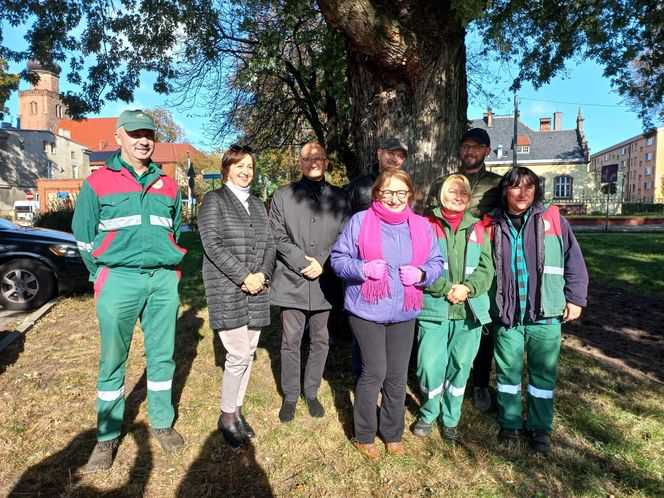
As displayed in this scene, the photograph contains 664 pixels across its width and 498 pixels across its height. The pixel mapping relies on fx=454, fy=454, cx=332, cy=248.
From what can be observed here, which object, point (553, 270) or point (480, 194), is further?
point (480, 194)

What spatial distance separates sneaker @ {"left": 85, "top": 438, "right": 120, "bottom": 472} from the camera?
295 centimetres

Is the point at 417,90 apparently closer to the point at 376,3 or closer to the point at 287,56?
the point at 376,3

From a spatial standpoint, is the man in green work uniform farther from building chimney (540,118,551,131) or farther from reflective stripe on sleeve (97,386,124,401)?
building chimney (540,118,551,131)

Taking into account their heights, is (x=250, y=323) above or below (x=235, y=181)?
below

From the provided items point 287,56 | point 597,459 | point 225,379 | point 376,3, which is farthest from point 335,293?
point 287,56

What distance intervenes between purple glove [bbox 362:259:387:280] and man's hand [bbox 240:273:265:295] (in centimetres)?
81

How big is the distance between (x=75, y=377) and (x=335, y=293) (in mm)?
2817

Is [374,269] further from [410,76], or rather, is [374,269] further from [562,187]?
[562,187]

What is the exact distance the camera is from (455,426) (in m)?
3.34

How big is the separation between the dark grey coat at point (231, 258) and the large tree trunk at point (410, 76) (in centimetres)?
185

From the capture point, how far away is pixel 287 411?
3.61m

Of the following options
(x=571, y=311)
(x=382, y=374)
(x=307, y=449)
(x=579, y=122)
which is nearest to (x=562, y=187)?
(x=579, y=122)

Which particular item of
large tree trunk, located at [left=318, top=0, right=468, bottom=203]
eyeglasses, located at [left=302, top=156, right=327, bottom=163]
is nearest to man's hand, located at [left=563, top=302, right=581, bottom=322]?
large tree trunk, located at [left=318, top=0, right=468, bottom=203]

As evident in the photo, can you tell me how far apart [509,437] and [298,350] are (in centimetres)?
169
